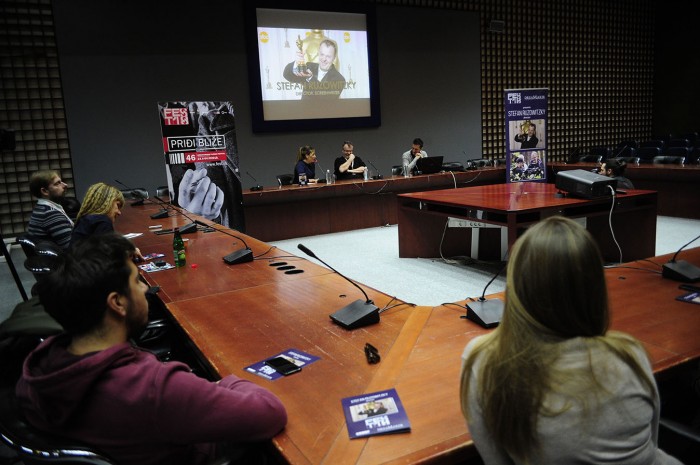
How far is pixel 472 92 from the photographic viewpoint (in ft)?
31.8

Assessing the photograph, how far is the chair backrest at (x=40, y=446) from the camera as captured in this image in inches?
38.5

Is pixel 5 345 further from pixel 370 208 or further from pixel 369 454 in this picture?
pixel 370 208

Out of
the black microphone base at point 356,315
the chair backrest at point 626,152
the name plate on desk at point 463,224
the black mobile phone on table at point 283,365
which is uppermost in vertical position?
the chair backrest at point 626,152

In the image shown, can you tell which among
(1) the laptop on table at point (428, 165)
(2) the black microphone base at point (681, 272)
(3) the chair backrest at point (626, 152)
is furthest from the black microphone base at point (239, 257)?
(3) the chair backrest at point (626, 152)

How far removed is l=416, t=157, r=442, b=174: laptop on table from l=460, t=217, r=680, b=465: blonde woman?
6402 mm

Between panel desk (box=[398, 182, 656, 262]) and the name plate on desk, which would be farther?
the name plate on desk

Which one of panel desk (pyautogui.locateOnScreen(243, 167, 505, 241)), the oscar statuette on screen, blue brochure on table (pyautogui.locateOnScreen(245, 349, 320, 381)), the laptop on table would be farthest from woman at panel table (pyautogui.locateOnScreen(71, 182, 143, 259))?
the oscar statuette on screen

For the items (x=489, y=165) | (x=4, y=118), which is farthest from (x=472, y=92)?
(x=4, y=118)

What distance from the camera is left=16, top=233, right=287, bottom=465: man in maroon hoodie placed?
1.02m

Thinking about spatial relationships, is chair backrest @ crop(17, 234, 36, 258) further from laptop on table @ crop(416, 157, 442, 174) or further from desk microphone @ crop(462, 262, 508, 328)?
laptop on table @ crop(416, 157, 442, 174)

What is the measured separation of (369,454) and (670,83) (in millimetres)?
12837

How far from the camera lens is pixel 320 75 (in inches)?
324

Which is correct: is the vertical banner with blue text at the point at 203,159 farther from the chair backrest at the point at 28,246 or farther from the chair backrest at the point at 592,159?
the chair backrest at the point at 592,159

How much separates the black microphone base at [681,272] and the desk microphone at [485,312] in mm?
826
